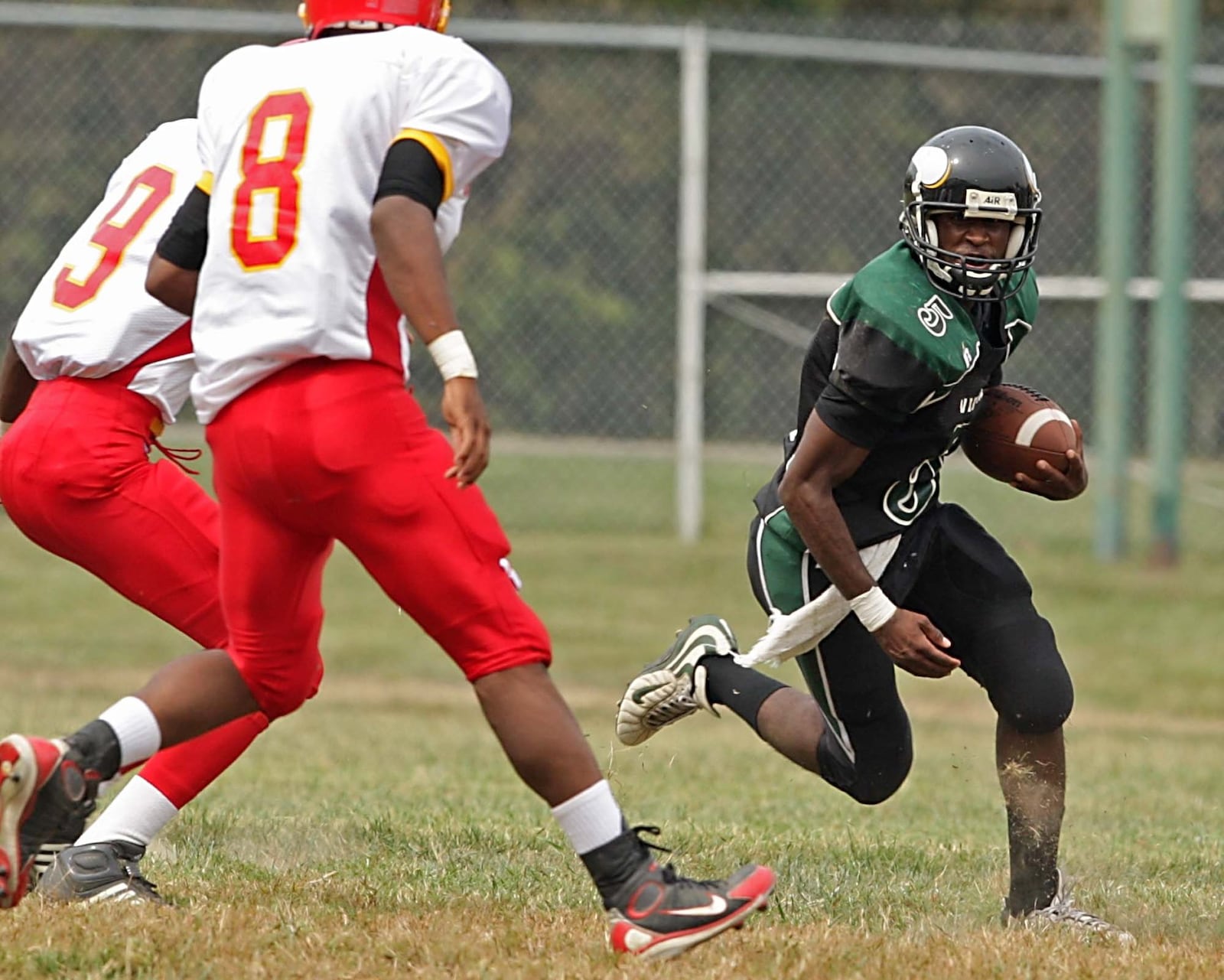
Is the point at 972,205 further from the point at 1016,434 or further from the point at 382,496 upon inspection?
the point at 382,496

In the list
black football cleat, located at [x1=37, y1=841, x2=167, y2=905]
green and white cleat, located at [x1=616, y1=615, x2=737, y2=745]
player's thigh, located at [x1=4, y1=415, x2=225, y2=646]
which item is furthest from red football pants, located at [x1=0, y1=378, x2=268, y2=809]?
green and white cleat, located at [x1=616, y1=615, x2=737, y2=745]

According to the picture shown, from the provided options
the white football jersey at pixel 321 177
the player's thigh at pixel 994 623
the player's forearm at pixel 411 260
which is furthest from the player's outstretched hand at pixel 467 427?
the player's thigh at pixel 994 623

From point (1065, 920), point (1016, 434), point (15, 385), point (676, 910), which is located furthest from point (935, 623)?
point (15, 385)

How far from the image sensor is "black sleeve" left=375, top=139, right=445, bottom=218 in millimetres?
4023

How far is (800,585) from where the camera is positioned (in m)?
5.30

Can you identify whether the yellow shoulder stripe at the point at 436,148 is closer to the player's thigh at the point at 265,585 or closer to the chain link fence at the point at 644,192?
the player's thigh at the point at 265,585

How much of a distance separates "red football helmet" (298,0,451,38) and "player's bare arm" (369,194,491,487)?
19.3 inches

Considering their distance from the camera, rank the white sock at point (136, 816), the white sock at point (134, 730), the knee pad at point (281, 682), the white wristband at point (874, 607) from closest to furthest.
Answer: the white sock at point (134, 730)
the knee pad at point (281, 682)
the white wristband at point (874, 607)
the white sock at point (136, 816)

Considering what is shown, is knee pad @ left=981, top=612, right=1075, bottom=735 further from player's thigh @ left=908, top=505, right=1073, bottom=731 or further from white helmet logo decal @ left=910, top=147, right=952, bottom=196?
white helmet logo decal @ left=910, top=147, right=952, bottom=196

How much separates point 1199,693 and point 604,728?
368 cm

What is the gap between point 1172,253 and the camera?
13336 mm

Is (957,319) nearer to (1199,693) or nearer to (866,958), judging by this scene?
(866,958)

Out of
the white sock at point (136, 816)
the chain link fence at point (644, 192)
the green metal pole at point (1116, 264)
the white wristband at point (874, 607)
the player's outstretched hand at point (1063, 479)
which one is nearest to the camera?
the white wristband at point (874, 607)

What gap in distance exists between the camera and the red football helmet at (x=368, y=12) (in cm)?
428
